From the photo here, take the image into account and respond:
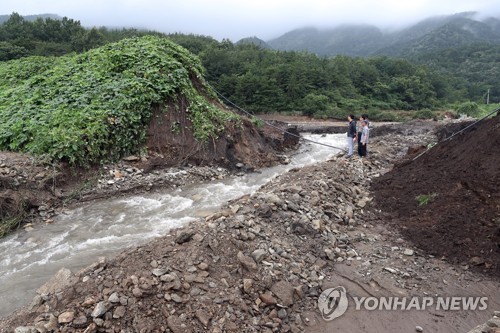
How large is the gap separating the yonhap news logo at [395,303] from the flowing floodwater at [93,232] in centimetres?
400

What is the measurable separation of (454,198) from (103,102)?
10585 mm

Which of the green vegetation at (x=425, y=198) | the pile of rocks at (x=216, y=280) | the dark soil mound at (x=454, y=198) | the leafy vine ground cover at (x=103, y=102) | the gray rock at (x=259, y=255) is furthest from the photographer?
the leafy vine ground cover at (x=103, y=102)

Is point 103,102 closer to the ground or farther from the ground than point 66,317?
farther from the ground

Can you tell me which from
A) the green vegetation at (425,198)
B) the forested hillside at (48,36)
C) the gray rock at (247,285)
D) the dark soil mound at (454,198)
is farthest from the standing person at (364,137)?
the forested hillside at (48,36)

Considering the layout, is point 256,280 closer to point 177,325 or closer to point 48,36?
point 177,325

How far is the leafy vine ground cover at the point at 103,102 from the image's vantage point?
35.7 ft

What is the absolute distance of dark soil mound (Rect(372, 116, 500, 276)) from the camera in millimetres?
6195

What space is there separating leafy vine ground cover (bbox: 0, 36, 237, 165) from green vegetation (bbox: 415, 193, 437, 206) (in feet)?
25.0

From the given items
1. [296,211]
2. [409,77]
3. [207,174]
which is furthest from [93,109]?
[409,77]

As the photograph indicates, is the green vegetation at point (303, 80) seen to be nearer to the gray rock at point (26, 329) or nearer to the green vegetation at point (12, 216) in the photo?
the green vegetation at point (12, 216)

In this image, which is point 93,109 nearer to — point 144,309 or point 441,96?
A: point 144,309

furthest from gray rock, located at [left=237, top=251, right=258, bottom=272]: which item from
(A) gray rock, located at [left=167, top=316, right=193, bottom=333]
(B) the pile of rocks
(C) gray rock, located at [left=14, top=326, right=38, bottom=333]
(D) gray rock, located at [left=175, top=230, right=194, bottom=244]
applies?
(C) gray rock, located at [left=14, top=326, right=38, bottom=333]

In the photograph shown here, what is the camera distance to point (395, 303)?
5266mm

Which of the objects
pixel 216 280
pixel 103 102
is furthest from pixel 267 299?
pixel 103 102
